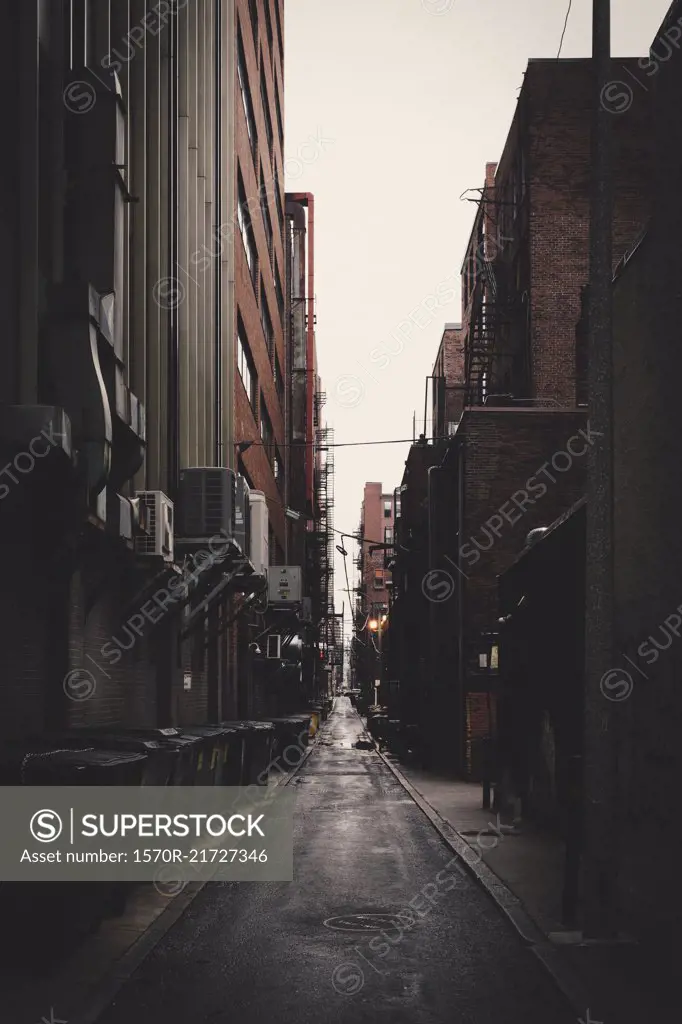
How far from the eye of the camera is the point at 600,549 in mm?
9797

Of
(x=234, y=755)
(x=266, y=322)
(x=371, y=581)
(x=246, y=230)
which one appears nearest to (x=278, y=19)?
(x=266, y=322)

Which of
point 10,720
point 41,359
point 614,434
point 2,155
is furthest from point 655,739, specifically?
point 2,155

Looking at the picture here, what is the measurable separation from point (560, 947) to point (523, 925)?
1010mm

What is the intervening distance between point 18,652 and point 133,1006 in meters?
3.96

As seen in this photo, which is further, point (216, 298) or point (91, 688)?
point (216, 298)

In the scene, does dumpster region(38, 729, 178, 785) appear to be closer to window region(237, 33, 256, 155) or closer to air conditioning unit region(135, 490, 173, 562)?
air conditioning unit region(135, 490, 173, 562)

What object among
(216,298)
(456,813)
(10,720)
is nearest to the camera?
(10,720)

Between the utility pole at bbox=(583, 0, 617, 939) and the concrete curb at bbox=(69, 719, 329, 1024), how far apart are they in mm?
3594

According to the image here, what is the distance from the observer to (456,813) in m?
20.6

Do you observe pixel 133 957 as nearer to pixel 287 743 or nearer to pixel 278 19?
pixel 287 743

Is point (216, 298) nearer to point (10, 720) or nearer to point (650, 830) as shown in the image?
point (10, 720)

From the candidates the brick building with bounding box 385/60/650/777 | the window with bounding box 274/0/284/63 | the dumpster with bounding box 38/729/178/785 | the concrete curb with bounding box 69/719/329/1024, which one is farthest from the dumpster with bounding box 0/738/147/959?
the window with bounding box 274/0/284/63

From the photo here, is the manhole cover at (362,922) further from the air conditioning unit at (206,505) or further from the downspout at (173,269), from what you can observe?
the downspout at (173,269)

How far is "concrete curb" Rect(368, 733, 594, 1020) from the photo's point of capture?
25.9 ft
